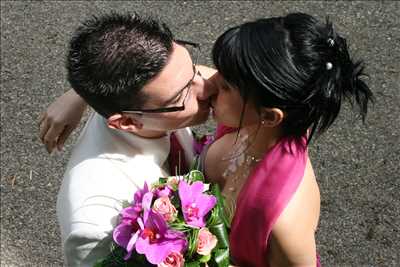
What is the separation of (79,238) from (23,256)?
1594mm

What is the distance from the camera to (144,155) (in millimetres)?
2107

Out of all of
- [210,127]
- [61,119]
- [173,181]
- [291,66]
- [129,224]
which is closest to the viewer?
[291,66]

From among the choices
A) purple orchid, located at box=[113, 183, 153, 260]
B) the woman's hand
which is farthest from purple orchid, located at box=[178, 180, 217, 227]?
the woman's hand

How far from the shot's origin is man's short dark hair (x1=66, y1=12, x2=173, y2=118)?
6.25ft

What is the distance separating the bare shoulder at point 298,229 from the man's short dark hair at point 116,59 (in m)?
0.59

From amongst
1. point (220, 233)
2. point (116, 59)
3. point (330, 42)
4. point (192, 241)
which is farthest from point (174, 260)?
point (330, 42)

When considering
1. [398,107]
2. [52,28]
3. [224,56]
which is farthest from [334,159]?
[52,28]

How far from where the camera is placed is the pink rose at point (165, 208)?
1873 mm

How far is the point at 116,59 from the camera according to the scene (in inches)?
74.7

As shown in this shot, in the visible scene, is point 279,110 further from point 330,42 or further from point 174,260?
point 174,260

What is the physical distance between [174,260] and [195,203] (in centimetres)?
20

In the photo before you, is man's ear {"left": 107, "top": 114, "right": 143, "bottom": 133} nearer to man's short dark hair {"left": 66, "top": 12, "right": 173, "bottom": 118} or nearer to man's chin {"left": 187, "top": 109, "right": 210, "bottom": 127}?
man's short dark hair {"left": 66, "top": 12, "right": 173, "bottom": 118}

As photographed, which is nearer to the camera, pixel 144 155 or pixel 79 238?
pixel 79 238

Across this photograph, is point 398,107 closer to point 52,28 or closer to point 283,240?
point 283,240
